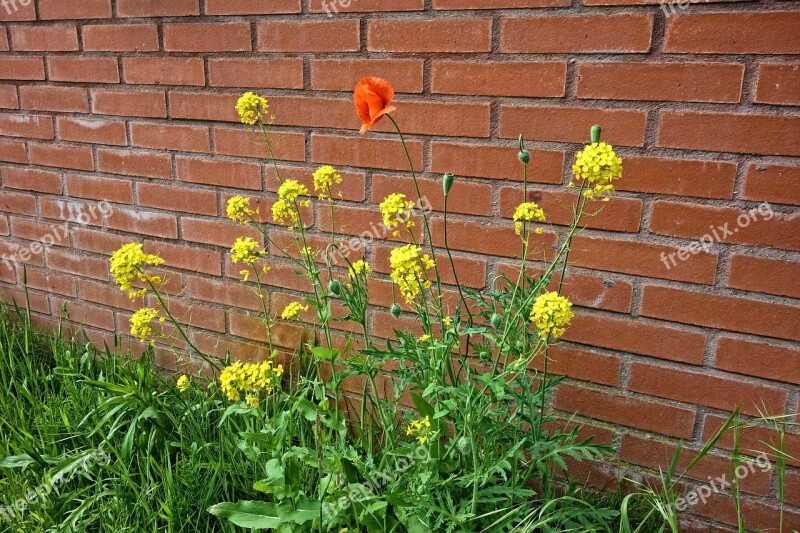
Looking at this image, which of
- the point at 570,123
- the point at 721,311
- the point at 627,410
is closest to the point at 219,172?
the point at 570,123

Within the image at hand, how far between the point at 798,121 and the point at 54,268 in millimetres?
2651

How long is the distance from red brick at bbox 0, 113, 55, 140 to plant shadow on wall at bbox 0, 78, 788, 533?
908 millimetres

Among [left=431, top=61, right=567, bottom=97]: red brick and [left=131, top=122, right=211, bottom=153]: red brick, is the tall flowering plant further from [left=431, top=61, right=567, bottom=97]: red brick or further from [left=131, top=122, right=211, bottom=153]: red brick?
[left=131, top=122, right=211, bottom=153]: red brick

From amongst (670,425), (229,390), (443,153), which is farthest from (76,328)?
(670,425)

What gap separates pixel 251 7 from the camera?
205cm

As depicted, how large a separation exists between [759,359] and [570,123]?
2.37 feet

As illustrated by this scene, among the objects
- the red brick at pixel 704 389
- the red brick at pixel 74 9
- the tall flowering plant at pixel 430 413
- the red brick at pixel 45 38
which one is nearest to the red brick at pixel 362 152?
the tall flowering plant at pixel 430 413

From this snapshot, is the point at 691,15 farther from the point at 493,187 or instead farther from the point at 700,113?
the point at 493,187

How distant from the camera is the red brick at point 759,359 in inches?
61.7

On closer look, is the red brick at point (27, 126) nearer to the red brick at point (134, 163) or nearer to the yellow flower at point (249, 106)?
the red brick at point (134, 163)

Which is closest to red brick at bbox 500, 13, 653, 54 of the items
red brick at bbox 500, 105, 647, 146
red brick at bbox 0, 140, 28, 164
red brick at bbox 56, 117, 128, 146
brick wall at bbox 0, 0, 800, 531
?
brick wall at bbox 0, 0, 800, 531

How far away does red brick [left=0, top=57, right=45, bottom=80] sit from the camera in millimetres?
2555

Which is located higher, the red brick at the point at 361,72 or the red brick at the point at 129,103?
the red brick at the point at 361,72

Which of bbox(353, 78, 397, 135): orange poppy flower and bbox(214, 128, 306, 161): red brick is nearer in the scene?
bbox(353, 78, 397, 135): orange poppy flower
